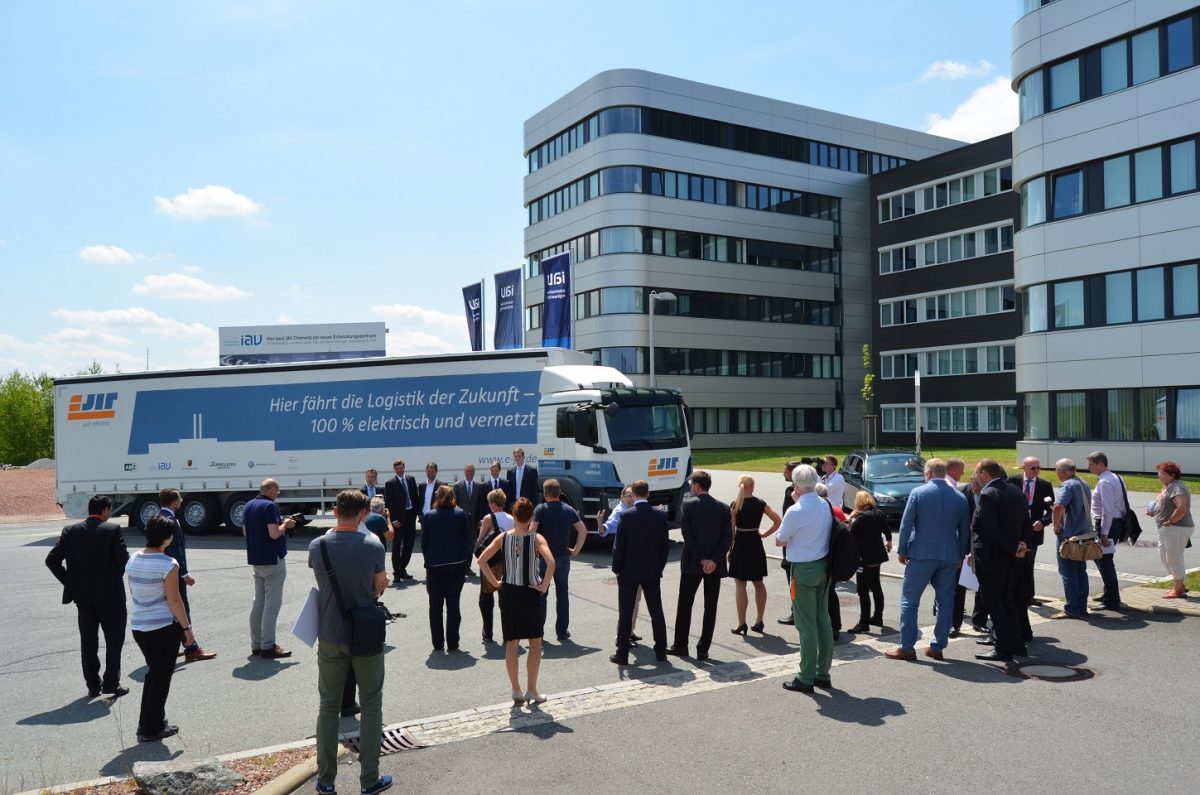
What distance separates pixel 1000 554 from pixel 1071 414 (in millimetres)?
25763

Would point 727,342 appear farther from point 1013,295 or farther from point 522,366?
point 522,366

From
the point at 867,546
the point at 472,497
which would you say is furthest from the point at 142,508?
the point at 867,546

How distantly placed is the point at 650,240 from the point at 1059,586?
41.8 m

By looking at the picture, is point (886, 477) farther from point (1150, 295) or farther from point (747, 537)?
point (1150, 295)

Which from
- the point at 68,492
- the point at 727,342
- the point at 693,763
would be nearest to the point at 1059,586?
the point at 693,763

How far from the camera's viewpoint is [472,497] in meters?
13.6

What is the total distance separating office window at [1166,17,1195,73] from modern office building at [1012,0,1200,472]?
0.04m

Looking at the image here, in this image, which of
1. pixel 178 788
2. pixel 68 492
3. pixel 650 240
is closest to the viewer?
pixel 178 788

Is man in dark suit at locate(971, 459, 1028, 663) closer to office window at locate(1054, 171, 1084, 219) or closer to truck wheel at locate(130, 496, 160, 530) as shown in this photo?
truck wheel at locate(130, 496, 160, 530)

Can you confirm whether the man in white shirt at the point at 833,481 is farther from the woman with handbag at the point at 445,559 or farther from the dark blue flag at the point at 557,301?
the dark blue flag at the point at 557,301

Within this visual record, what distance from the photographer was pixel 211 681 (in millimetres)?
8305

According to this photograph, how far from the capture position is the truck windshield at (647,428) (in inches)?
663

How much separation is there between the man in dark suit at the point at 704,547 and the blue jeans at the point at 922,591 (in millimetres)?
1750

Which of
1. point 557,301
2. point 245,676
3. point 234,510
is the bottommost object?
point 245,676
